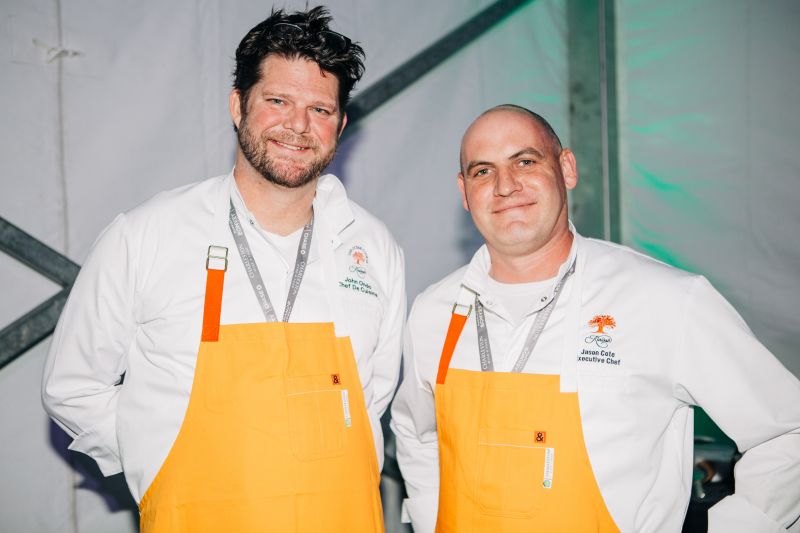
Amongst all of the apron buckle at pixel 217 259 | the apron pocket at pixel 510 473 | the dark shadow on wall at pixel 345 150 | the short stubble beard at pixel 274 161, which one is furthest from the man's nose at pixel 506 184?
the dark shadow on wall at pixel 345 150

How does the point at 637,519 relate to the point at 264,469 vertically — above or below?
below

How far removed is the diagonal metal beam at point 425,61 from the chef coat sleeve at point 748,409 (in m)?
1.99

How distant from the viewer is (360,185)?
9.94 ft

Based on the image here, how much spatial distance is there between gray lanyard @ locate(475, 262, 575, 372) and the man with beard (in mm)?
343

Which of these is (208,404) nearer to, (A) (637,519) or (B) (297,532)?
(B) (297,532)

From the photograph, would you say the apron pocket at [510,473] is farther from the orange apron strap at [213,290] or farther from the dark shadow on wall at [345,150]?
the dark shadow on wall at [345,150]

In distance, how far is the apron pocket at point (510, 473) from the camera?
1508 millimetres

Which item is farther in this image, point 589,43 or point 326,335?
point 589,43

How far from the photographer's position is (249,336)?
5.40ft

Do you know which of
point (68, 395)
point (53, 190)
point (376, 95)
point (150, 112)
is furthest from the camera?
point (376, 95)

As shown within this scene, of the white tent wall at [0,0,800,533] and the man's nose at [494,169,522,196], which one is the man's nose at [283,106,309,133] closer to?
the man's nose at [494,169,522,196]

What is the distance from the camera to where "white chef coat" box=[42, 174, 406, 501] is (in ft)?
5.34

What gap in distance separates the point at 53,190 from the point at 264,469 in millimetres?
1453

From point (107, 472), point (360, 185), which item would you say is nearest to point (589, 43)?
point (360, 185)
